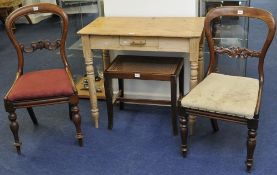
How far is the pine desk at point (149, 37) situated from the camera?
2.36m

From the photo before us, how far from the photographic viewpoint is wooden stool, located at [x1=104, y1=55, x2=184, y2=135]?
248 cm

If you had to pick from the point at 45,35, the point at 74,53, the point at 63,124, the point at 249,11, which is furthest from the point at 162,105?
the point at 45,35

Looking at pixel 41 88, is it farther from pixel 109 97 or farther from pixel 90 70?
pixel 109 97

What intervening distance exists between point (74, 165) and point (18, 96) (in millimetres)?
564

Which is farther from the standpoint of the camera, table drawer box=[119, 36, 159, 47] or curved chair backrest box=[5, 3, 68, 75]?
curved chair backrest box=[5, 3, 68, 75]

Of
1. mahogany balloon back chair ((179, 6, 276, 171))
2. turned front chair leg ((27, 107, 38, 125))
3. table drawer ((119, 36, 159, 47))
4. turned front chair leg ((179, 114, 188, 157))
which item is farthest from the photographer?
turned front chair leg ((27, 107, 38, 125))

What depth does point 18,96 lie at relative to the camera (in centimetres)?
236

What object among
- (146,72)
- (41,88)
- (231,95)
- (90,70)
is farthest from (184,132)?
(41,88)

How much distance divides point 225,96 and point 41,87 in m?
1.16

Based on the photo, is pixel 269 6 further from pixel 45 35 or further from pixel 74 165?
pixel 74 165

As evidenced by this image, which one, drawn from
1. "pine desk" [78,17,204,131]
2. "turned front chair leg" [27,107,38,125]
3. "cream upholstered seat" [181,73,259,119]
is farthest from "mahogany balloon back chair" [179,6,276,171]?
"turned front chair leg" [27,107,38,125]

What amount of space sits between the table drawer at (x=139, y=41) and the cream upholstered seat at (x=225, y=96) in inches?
15.7

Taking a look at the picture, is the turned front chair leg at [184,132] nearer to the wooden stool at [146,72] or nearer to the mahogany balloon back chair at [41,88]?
the wooden stool at [146,72]

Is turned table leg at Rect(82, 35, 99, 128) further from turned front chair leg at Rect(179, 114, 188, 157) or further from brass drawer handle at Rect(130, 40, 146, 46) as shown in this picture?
turned front chair leg at Rect(179, 114, 188, 157)
